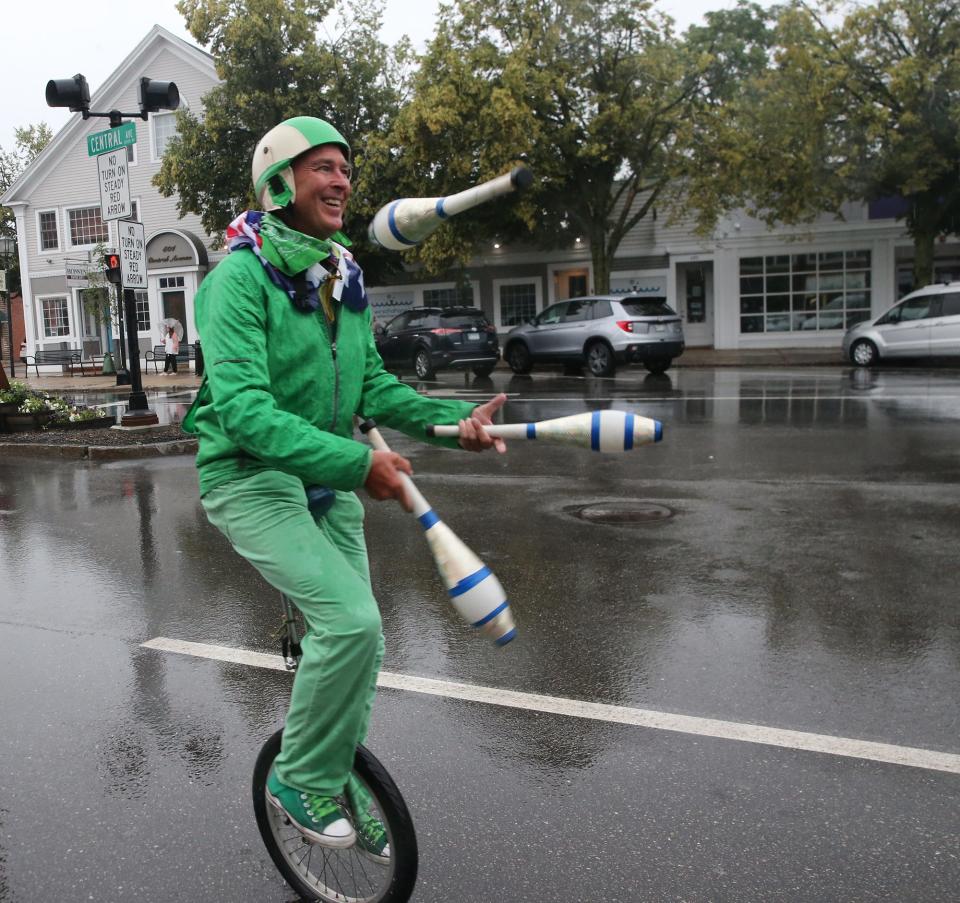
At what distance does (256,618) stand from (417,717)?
170 centimetres

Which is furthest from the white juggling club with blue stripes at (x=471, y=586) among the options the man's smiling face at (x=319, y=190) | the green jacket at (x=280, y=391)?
the man's smiling face at (x=319, y=190)

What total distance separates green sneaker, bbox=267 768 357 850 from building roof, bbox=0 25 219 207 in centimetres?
3476

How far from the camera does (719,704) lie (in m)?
4.11

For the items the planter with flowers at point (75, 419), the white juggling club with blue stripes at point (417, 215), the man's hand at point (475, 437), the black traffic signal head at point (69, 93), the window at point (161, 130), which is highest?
the window at point (161, 130)

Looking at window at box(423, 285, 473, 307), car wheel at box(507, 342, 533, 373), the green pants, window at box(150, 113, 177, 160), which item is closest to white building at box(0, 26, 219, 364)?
window at box(150, 113, 177, 160)

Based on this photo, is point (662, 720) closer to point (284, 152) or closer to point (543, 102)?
point (284, 152)

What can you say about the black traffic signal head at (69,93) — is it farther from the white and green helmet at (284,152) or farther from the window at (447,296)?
the window at (447,296)

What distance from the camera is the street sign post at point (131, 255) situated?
45.5ft

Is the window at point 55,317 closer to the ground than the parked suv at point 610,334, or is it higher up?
higher up

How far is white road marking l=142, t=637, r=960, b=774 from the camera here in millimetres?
3598

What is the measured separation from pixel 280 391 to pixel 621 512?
5462mm

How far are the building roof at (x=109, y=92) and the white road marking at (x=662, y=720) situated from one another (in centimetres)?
3318

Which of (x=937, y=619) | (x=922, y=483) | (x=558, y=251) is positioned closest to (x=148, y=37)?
(x=558, y=251)

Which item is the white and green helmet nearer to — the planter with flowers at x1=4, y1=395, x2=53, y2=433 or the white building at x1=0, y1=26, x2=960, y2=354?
the planter with flowers at x1=4, y1=395, x2=53, y2=433
